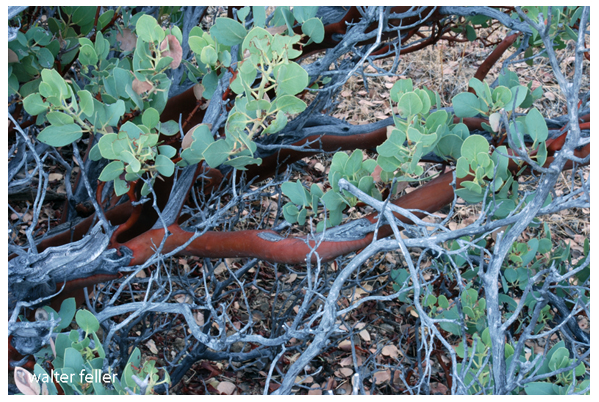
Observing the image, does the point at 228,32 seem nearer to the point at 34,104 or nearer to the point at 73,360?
the point at 34,104

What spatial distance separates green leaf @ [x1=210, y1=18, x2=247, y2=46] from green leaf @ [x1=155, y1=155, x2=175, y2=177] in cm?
37

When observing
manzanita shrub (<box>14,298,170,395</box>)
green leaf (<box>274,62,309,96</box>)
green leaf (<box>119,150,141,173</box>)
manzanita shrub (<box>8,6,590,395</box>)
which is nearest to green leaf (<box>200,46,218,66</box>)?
manzanita shrub (<box>8,6,590,395</box>)

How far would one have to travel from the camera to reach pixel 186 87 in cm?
Answer: 191

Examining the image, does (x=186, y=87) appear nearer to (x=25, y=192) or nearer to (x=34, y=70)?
(x=34, y=70)

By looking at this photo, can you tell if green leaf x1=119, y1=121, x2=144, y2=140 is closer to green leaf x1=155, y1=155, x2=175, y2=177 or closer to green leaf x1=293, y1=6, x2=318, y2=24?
green leaf x1=155, y1=155, x2=175, y2=177

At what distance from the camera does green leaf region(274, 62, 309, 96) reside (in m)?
1.15

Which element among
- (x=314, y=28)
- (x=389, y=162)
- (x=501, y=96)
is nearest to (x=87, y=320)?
(x=389, y=162)

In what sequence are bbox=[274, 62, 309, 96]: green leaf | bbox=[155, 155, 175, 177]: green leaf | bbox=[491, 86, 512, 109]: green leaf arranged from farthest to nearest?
bbox=[491, 86, 512, 109]: green leaf
bbox=[155, 155, 175, 177]: green leaf
bbox=[274, 62, 309, 96]: green leaf

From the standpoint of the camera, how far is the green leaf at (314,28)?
1392 millimetres

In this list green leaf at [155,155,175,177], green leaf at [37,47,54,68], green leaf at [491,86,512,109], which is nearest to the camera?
green leaf at [155,155,175,177]

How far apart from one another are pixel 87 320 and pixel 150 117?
59cm

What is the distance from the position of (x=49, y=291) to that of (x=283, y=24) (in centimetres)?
117

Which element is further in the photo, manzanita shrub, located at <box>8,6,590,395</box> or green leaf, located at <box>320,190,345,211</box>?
green leaf, located at <box>320,190,345,211</box>

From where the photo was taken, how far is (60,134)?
126 centimetres
